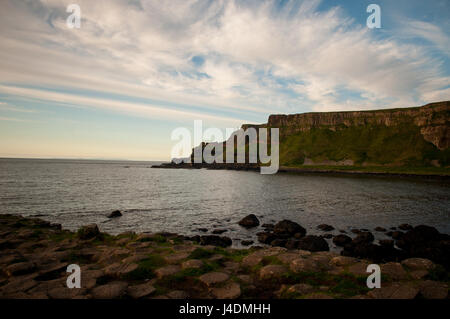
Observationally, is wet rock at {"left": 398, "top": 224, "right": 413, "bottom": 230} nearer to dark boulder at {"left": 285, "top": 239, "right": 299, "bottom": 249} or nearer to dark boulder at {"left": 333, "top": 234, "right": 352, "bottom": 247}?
dark boulder at {"left": 333, "top": 234, "right": 352, "bottom": 247}

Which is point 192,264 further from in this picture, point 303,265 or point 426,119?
point 426,119

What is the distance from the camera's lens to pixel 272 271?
8.88 meters

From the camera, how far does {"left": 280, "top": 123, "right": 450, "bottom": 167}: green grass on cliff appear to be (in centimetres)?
14025

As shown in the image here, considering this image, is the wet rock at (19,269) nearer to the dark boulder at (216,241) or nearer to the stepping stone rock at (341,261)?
the stepping stone rock at (341,261)

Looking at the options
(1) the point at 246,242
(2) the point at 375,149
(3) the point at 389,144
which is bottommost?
(1) the point at 246,242

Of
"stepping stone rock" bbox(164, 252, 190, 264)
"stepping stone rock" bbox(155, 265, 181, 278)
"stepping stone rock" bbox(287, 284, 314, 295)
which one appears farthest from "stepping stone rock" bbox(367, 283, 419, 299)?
"stepping stone rock" bbox(164, 252, 190, 264)

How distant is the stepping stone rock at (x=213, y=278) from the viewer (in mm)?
8125

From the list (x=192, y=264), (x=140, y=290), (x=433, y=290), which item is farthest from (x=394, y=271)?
(x=140, y=290)

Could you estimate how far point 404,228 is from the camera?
1078 inches

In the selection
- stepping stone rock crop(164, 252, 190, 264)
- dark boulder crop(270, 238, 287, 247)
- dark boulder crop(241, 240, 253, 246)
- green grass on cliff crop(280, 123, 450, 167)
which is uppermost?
green grass on cliff crop(280, 123, 450, 167)

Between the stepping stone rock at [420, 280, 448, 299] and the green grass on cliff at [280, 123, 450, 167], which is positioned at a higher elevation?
the green grass on cliff at [280, 123, 450, 167]

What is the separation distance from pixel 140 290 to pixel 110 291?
2.88ft

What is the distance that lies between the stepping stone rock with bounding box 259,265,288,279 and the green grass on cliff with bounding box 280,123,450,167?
159356 mm
